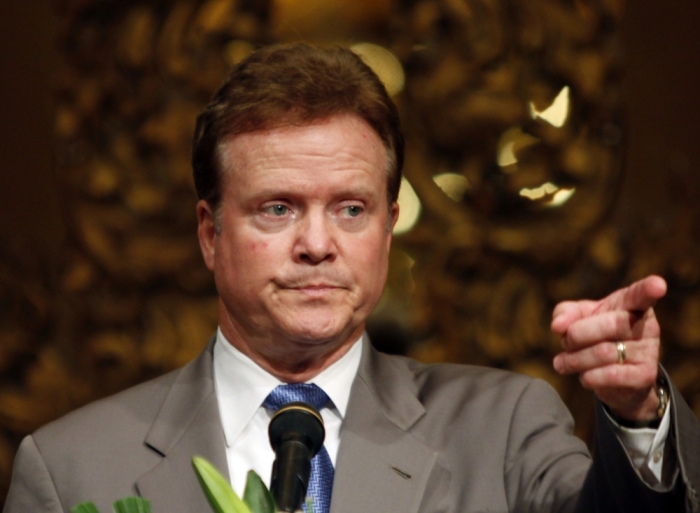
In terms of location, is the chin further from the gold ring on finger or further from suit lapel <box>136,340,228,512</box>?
the gold ring on finger

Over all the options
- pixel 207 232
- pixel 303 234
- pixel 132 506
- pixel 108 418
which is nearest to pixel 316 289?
pixel 303 234

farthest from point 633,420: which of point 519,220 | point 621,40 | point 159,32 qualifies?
point 159,32

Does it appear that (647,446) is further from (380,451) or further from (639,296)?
(380,451)

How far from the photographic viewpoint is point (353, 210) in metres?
2.24

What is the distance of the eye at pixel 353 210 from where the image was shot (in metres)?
2.23

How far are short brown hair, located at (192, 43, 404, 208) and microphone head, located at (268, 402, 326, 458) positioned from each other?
794 mm

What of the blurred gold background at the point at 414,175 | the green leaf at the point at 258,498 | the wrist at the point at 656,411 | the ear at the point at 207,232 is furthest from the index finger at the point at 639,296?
the blurred gold background at the point at 414,175

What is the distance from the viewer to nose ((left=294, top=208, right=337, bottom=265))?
2150 mm

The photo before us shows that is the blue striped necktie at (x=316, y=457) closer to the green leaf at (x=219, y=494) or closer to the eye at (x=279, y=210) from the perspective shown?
the eye at (x=279, y=210)

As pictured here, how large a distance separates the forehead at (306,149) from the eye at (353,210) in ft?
0.24

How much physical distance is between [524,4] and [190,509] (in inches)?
70.0

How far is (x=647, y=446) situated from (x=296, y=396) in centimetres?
81

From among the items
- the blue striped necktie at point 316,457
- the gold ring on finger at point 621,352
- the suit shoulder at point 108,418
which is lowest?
the suit shoulder at point 108,418

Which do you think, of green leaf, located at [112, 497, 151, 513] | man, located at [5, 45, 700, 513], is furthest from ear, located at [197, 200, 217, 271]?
green leaf, located at [112, 497, 151, 513]
